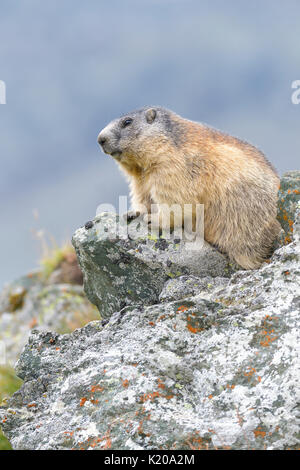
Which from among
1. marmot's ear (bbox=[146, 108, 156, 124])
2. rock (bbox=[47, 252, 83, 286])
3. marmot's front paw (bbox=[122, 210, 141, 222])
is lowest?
rock (bbox=[47, 252, 83, 286])

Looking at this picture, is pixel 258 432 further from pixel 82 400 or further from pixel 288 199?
pixel 288 199

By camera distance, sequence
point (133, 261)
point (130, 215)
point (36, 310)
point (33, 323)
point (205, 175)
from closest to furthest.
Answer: point (133, 261) → point (130, 215) → point (205, 175) → point (33, 323) → point (36, 310)

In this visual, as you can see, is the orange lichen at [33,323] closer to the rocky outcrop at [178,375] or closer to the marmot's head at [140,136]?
the marmot's head at [140,136]

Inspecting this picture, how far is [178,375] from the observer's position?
5.68 m

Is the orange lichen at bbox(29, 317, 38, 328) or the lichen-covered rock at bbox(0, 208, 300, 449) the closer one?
the lichen-covered rock at bbox(0, 208, 300, 449)

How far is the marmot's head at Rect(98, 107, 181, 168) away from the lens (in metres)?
10.1

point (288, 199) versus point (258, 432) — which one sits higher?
point (288, 199)

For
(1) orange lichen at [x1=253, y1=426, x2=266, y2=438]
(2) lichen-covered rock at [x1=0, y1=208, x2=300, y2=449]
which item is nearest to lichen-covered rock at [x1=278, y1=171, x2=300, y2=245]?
(2) lichen-covered rock at [x1=0, y1=208, x2=300, y2=449]

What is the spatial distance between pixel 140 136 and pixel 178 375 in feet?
18.0

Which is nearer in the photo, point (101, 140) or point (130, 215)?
point (130, 215)

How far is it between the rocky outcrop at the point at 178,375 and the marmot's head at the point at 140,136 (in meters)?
3.55

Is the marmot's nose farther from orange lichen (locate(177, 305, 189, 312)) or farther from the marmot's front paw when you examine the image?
orange lichen (locate(177, 305, 189, 312))

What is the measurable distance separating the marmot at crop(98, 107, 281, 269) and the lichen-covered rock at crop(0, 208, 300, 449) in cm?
255

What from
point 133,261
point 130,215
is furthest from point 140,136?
point 133,261
